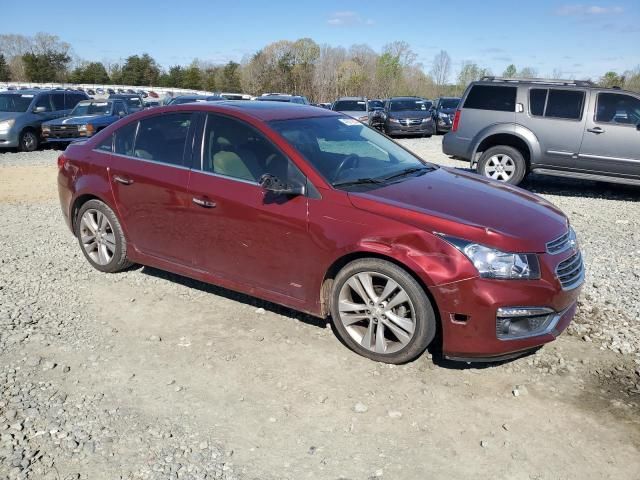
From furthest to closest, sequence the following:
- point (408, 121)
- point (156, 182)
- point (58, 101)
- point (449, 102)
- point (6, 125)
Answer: point (449, 102) → point (408, 121) → point (58, 101) → point (6, 125) → point (156, 182)

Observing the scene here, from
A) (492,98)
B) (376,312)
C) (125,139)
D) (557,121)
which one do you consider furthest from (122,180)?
(557,121)

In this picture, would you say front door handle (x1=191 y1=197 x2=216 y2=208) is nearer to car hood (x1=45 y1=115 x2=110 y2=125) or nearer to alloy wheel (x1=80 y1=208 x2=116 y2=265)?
alloy wheel (x1=80 y1=208 x2=116 y2=265)

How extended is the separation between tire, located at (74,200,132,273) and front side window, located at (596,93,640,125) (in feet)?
26.3

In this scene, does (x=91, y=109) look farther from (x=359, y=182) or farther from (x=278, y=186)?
(x=359, y=182)

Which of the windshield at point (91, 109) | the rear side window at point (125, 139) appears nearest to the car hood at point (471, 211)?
the rear side window at point (125, 139)

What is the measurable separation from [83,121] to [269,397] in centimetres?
1526

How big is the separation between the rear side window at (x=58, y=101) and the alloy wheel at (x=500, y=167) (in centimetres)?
1413

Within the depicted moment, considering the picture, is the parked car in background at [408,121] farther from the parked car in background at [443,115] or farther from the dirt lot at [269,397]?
the dirt lot at [269,397]

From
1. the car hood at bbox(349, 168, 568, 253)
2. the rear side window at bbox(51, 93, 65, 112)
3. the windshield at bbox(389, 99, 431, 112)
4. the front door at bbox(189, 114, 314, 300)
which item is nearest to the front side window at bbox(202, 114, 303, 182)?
the front door at bbox(189, 114, 314, 300)

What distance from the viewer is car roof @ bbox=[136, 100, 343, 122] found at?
4613 mm

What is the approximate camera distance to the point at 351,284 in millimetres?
3867

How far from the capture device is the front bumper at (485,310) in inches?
136

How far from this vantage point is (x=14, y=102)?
1720cm

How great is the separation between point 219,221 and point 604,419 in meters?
2.97
